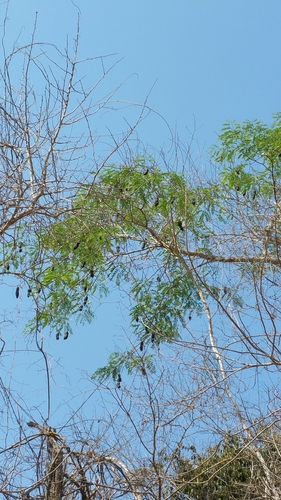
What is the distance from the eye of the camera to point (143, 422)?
4.65 meters

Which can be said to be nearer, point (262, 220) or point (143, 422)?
point (143, 422)

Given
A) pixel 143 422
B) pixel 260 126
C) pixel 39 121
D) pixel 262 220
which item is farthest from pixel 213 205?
pixel 39 121

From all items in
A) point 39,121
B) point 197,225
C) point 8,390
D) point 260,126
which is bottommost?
point 8,390

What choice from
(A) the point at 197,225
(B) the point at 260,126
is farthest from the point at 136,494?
(B) the point at 260,126

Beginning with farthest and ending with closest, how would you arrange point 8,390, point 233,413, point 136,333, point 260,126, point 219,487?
point 260,126 → point 136,333 → point 219,487 → point 233,413 → point 8,390

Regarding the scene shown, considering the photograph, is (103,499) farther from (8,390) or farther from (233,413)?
(233,413)

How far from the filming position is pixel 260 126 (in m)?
9.99

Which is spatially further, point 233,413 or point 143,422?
point 233,413

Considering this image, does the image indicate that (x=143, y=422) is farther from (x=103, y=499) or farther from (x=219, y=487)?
(x=219, y=487)

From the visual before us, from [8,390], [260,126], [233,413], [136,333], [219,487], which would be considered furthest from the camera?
[260,126]

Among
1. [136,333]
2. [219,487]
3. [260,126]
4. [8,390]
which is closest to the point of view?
[8,390]

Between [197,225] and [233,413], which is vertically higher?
[197,225]

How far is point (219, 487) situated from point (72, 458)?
3.65 metres

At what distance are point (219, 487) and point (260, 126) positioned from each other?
18.7 feet
